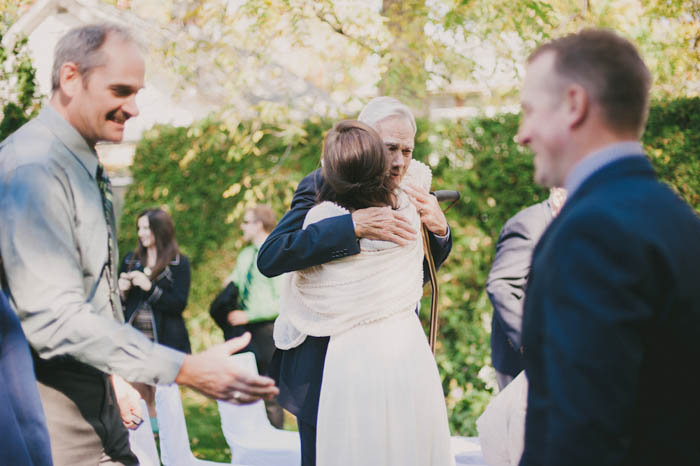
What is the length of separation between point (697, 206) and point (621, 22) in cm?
436

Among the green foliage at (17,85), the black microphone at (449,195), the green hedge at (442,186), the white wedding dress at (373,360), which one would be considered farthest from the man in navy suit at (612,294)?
the green hedge at (442,186)

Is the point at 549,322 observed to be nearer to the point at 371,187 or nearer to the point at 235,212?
the point at 371,187

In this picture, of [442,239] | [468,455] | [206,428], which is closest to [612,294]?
[442,239]

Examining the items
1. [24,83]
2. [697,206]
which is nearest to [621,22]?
[697,206]

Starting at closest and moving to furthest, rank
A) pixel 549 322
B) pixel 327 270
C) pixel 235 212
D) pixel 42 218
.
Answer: pixel 549 322
pixel 42 218
pixel 327 270
pixel 235 212

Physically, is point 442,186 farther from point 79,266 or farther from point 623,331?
point 623,331

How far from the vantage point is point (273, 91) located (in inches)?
326

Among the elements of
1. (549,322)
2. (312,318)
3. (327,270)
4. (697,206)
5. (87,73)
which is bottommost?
(697,206)

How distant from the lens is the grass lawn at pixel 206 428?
6282mm

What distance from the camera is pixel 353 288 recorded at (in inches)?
109

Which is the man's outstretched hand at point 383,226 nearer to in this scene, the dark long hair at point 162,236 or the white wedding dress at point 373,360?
the white wedding dress at point 373,360

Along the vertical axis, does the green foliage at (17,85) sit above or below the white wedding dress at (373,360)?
above

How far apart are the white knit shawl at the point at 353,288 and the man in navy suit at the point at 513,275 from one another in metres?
1.27

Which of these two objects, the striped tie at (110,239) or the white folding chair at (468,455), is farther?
the white folding chair at (468,455)
